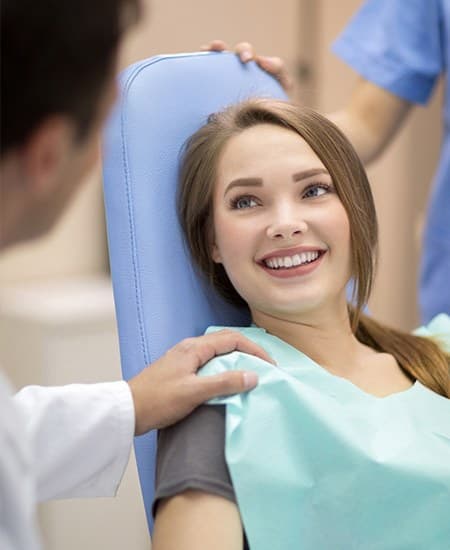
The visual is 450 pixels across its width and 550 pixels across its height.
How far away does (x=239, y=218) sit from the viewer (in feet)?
4.17

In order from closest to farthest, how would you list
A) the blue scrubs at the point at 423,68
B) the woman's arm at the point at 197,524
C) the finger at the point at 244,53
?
the woman's arm at the point at 197,524 < the finger at the point at 244,53 < the blue scrubs at the point at 423,68

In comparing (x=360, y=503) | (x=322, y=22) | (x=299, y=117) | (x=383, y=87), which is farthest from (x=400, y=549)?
(x=322, y=22)

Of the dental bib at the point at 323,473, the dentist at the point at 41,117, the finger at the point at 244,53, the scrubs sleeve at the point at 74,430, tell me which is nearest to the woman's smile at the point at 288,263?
the dental bib at the point at 323,473

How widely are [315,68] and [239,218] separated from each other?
1960mm

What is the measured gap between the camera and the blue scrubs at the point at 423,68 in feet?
5.53

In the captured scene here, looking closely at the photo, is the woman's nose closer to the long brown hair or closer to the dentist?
the long brown hair

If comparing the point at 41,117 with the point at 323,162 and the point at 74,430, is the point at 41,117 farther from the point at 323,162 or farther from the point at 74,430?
the point at 323,162

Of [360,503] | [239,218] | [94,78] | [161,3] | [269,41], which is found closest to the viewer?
[94,78]

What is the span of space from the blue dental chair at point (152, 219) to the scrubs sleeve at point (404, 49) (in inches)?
16.7

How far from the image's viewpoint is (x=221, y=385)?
3.71 feet

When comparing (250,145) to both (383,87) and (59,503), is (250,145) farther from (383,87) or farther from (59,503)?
(59,503)

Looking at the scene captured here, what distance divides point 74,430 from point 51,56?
514 mm

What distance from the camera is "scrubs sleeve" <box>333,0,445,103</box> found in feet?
5.53

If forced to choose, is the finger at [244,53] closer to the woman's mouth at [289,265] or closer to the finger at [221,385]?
the woman's mouth at [289,265]
